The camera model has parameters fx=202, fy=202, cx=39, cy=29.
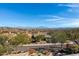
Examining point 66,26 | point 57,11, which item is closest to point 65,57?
point 66,26

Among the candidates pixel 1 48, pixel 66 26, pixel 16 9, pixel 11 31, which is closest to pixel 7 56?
pixel 1 48

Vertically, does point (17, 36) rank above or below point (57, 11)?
below

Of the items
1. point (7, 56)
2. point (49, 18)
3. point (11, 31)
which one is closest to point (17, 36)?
point (11, 31)

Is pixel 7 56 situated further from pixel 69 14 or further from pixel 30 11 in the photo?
pixel 69 14

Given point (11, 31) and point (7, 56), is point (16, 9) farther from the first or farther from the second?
A: point (7, 56)

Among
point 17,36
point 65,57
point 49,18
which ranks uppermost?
point 49,18

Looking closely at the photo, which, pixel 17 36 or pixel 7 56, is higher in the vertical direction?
pixel 17 36

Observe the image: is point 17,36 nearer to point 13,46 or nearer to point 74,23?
point 13,46
